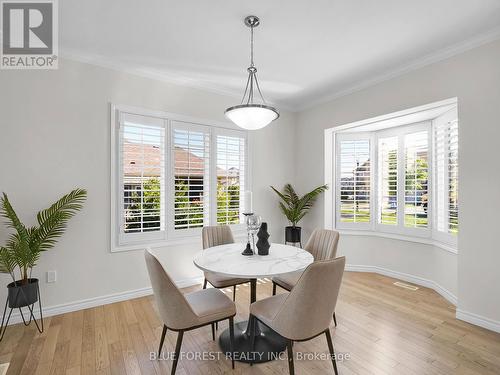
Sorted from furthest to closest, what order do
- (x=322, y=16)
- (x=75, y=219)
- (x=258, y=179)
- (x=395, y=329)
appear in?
1. (x=258, y=179)
2. (x=75, y=219)
3. (x=395, y=329)
4. (x=322, y=16)

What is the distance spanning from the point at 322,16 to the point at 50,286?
3828 mm

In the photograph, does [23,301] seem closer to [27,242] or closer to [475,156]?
[27,242]

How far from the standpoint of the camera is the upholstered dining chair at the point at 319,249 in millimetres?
2583

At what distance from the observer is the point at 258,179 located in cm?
→ 441

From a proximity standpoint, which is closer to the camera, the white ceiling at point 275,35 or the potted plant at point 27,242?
the white ceiling at point 275,35

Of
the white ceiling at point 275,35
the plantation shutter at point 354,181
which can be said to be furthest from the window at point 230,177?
the plantation shutter at point 354,181

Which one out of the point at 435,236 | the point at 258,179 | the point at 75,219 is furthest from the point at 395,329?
the point at 75,219

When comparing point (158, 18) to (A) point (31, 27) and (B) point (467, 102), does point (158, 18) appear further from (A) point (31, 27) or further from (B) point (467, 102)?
(B) point (467, 102)

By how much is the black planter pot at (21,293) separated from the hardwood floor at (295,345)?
32 centimetres

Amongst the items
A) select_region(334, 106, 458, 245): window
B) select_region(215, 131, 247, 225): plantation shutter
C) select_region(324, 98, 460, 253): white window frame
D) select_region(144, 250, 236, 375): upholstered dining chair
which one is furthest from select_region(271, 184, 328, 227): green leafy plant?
select_region(144, 250, 236, 375): upholstered dining chair

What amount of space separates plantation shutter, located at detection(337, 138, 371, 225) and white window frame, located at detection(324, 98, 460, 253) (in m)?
0.05

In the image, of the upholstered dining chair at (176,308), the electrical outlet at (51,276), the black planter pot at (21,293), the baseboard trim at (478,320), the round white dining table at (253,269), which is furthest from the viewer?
the electrical outlet at (51,276)

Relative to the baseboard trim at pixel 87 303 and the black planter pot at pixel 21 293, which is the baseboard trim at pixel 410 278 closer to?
the baseboard trim at pixel 87 303

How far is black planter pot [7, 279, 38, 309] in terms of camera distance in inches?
92.0
